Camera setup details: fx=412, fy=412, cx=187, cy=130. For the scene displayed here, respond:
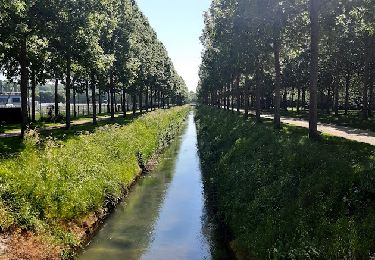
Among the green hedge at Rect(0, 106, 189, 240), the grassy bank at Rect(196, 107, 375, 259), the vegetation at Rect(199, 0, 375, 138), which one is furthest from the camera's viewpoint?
the vegetation at Rect(199, 0, 375, 138)

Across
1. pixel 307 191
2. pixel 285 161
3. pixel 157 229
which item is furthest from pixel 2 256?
Result: pixel 285 161

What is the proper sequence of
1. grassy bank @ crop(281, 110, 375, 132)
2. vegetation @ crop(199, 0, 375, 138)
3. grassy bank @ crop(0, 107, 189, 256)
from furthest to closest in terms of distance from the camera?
grassy bank @ crop(281, 110, 375, 132)
vegetation @ crop(199, 0, 375, 138)
grassy bank @ crop(0, 107, 189, 256)

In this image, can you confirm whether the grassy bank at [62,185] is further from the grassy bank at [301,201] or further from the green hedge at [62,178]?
the grassy bank at [301,201]

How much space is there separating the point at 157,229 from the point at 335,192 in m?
9.23

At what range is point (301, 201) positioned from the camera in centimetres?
1335

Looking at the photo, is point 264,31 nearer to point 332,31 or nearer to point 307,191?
point 332,31

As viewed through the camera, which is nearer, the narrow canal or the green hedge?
the green hedge

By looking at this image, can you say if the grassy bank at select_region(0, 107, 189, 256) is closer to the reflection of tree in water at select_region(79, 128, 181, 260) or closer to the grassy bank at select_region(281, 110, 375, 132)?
the reflection of tree in water at select_region(79, 128, 181, 260)

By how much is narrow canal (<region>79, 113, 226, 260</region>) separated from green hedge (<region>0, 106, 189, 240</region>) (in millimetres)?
1195

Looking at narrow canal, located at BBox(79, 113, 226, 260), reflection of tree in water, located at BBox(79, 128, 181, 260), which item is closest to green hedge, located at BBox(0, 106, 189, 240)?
reflection of tree in water, located at BBox(79, 128, 181, 260)

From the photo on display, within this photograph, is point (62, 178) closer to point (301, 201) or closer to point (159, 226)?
point (159, 226)

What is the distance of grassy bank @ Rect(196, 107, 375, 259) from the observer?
10.5 m

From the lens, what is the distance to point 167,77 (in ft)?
327

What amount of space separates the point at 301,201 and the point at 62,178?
34.8ft
